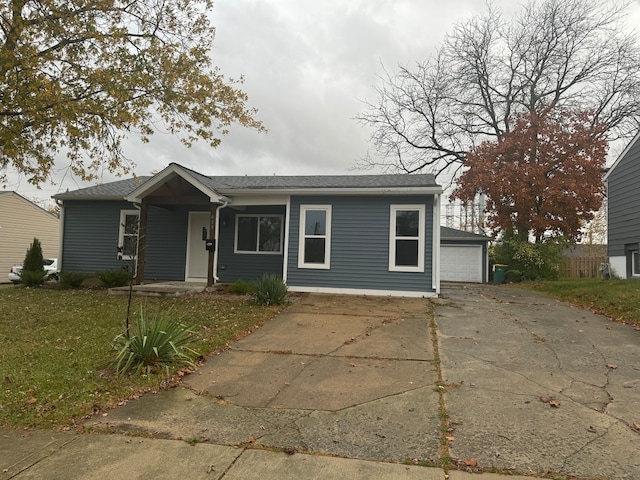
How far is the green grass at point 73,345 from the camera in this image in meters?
3.91

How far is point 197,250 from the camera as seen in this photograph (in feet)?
45.5

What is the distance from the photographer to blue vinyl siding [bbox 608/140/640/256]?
14375 mm

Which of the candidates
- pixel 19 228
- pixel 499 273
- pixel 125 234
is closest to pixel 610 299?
pixel 499 273

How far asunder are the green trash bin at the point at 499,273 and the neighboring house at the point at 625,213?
444 centimetres

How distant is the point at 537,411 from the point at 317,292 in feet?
27.3

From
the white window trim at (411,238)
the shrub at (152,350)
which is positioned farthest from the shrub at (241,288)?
the shrub at (152,350)

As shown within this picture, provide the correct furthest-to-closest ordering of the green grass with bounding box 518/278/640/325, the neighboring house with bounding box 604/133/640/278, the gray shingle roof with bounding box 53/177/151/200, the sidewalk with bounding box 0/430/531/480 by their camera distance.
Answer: the neighboring house with bounding box 604/133/640/278 < the gray shingle roof with bounding box 53/177/151/200 < the green grass with bounding box 518/278/640/325 < the sidewalk with bounding box 0/430/531/480

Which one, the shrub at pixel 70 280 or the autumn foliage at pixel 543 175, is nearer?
the shrub at pixel 70 280

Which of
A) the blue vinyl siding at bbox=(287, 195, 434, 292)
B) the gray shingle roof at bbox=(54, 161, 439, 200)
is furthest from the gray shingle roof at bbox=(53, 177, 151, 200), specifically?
the blue vinyl siding at bbox=(287, 195, 434, 292)

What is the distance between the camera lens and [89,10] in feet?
31.3

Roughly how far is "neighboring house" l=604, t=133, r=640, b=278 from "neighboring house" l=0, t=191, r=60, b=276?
2595cm

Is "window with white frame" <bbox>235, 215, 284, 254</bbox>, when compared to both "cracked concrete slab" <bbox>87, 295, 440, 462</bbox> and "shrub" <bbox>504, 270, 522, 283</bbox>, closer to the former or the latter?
"cracked concrete slab" <bbox>87, 295, 440, 462</bbox>

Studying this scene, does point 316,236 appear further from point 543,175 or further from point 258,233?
point 543,175

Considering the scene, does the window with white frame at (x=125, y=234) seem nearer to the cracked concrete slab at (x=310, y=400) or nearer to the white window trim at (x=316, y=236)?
the white window trim at (x=316, y=236)
